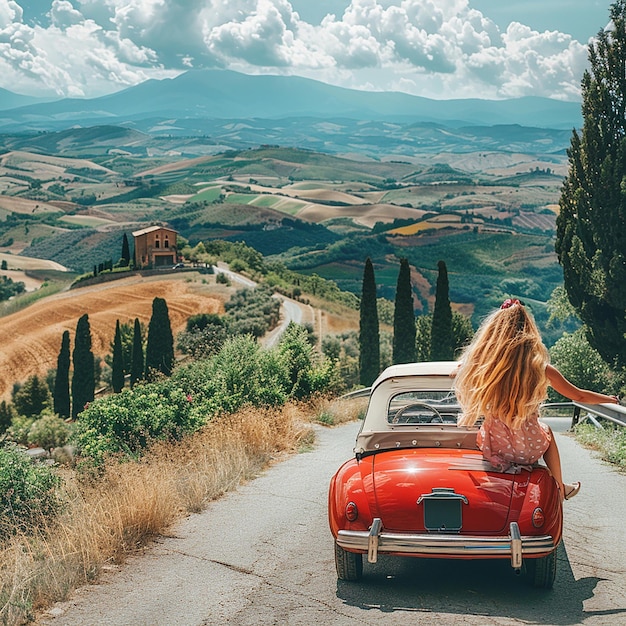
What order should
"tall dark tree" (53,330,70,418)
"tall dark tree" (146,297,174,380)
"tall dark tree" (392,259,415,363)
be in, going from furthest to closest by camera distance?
1. "tall dark tree" (53,330,70,418)
2. "tall dark tree" (146,297,174,380)
3. "tall dark tree" (392,259,415,363)

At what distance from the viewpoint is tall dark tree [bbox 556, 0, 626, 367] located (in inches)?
1053

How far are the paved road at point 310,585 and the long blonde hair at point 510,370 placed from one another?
1102 millimetres

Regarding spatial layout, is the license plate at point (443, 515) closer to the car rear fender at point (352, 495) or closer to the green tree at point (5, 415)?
the car rear fender at point (352, 495)

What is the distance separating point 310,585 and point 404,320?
50016mm

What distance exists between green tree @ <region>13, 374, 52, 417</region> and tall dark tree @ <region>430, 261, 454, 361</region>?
38912 mm

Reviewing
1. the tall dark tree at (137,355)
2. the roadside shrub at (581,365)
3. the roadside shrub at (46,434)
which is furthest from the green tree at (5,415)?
the roadside shrub at (581,365)

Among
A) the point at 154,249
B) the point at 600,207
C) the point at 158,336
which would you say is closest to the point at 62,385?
the point at 158,336

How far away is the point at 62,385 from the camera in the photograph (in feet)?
231

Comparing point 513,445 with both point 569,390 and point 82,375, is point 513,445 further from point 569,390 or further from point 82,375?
point 82,375

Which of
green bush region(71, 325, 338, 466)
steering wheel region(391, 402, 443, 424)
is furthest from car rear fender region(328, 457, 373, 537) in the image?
green bush region(71, 325, 338, 466)

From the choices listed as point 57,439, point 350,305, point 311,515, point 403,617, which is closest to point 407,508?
point 403,617

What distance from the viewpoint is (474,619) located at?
15.9 feet

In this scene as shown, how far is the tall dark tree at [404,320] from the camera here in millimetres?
55062

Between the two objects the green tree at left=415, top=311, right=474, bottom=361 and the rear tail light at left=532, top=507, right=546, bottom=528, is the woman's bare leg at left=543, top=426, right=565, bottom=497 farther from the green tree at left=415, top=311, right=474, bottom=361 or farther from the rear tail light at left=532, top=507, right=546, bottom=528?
the green tree at left=415, top=311, right=474, bottom=361
